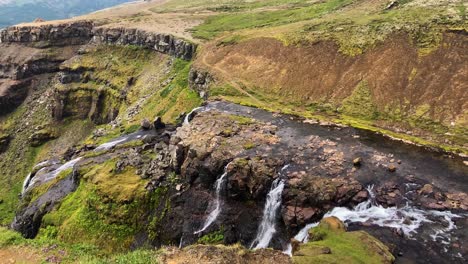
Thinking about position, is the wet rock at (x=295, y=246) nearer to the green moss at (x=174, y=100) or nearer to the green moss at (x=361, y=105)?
the green moss at (x=361, y=105)

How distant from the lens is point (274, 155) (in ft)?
142

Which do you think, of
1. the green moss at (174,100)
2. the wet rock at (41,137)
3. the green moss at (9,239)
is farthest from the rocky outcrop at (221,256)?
the wet rock at (41,137)

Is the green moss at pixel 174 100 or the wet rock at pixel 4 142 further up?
the green moss at pixel 174 100

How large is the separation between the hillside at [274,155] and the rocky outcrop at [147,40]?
0.72 metres

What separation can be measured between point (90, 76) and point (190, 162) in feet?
240

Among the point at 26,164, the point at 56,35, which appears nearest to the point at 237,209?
the point at 26,164

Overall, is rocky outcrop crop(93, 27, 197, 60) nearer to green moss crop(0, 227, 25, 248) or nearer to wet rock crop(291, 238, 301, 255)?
green moss crop(0, 227, 25, 248)

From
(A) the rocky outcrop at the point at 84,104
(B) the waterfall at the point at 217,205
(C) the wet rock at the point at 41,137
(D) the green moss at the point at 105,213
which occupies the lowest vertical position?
(C) the wet rock at the point at 41,137

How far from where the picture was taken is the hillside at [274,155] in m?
32.0

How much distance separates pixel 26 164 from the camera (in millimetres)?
92562

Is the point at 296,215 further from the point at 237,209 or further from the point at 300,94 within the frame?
the point at 300,94

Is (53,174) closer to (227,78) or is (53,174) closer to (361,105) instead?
(227,78)

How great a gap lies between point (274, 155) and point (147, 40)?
235ft

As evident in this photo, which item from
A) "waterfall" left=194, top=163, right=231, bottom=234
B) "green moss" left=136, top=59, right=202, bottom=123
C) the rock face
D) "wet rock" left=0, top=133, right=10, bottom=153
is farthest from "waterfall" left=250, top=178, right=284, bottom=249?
"wet rock" left=0, top=133, right=10, bottom=153
